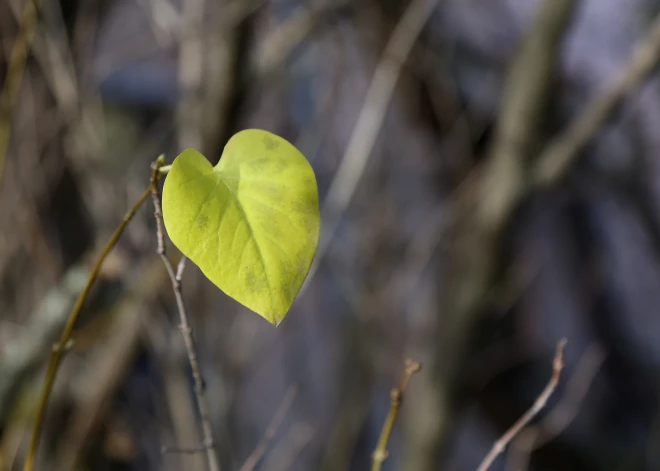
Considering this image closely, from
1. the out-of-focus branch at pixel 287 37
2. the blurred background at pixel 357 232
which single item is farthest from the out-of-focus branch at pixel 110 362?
the out-of-focus branch at pixel 287 37

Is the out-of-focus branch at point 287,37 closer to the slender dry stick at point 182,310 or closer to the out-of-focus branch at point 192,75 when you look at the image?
the out-of-focus branch at point 192,75

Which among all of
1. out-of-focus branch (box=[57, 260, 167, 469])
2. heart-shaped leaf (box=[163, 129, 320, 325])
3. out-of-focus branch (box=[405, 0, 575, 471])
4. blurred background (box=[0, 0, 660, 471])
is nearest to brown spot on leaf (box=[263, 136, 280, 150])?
heart-shaped leaf (box=[163, 129, 320, 325])

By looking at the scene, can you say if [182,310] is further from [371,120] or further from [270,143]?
[371,120]

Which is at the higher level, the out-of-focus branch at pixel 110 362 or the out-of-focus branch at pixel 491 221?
Result: the out-of-focus branch at pixel 491 221

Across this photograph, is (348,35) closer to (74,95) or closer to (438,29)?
(438,29)

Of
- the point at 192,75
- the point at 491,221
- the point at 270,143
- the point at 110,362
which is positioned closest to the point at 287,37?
the point at 192,75

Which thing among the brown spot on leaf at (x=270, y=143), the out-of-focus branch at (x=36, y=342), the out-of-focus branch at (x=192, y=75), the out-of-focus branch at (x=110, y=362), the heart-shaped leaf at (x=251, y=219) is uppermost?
the brown spot on leaf at (x=270, y=143)

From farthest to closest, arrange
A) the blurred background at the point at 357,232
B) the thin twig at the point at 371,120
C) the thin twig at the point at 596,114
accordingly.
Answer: the thin twig at the point at 371,120 → the blurred background at the point at 357,232 → the thin twig at the point at 596,114
